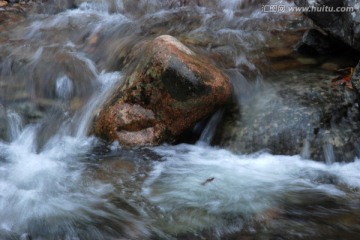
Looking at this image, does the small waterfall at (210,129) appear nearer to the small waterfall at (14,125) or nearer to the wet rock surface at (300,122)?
the wet rock surface at (300,122)

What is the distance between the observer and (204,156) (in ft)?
18.3

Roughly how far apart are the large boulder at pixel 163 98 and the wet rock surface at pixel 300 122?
18.6 inches

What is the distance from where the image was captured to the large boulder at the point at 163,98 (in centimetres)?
557

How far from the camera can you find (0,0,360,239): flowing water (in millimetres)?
4078

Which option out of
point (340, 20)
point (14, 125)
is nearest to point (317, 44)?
point (340, 20)

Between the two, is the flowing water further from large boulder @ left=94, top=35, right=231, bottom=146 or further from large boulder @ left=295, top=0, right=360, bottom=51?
large boulder @ left=295, top=0, right=360, bottom=51

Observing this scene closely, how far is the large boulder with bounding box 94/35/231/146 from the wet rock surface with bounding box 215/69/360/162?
A: 0.47 m

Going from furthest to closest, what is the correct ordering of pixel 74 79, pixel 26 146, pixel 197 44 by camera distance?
pixel 197 44
pixel 74 79
pixel 26 146

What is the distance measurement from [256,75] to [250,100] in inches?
25.8

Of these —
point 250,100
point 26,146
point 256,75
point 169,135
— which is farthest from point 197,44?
point 26,146

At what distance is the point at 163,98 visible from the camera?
224 inches

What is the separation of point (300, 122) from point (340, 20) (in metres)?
1.68

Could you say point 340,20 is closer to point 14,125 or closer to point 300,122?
point 300,122

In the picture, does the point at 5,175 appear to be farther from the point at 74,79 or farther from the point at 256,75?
the point at 256,75
